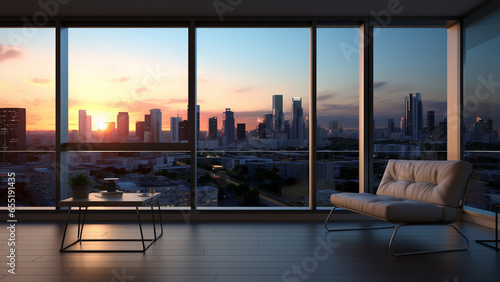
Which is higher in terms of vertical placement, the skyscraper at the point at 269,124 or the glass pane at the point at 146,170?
the skyscraper at the point at 269,124

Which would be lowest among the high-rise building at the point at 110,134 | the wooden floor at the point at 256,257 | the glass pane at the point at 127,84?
the wooden floor at the point at 256,257

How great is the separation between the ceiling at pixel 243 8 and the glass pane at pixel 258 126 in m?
0.39

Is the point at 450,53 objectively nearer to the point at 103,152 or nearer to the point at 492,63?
the point at 492,63

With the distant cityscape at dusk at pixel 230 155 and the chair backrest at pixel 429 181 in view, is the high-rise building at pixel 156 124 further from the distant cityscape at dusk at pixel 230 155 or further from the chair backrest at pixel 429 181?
the chair backrest at pixel 429 181

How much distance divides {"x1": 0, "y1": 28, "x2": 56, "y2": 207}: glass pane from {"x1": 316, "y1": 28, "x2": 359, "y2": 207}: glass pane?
10.4 ft

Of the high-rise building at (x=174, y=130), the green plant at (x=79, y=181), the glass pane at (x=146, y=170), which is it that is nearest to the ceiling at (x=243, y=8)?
the high-rise building at (x=174, y=130)

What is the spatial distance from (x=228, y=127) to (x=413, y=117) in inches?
87.4

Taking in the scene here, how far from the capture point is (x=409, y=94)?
14.0ft

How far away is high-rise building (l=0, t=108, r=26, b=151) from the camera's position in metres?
4.24

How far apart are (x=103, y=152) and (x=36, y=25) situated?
1.67 metres

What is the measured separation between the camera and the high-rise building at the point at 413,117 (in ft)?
A: 13.9

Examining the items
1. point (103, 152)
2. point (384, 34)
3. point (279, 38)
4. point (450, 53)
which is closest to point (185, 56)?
point (279, 38)

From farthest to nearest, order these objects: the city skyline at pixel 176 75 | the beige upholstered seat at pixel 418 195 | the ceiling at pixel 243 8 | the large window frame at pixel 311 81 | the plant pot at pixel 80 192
Result: 1. the city skyline at pixel 176 75
2. the large window frame at pixel 311 81
3. the ceiling at pixel 243 8
4. the plant pot at pixel 80 192
5. the beige upholstered seat at pixel 418 195

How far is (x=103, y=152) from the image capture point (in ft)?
13.7
